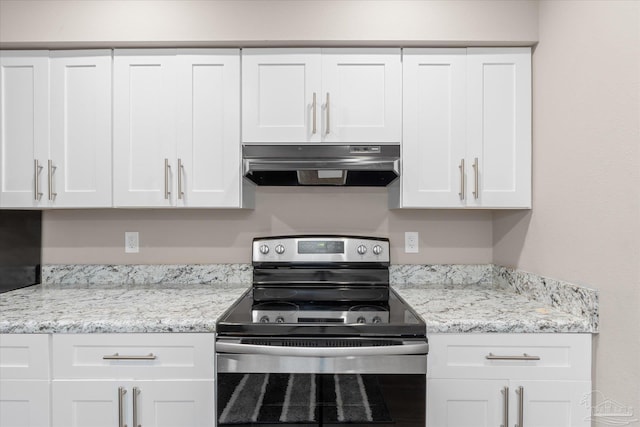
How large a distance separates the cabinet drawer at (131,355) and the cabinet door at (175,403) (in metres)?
0.03

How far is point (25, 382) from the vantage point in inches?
56.6

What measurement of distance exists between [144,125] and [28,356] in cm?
107

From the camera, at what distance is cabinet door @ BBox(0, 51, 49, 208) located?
189cm

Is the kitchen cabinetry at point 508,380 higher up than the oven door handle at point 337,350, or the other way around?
the oven door handle at point 337,350

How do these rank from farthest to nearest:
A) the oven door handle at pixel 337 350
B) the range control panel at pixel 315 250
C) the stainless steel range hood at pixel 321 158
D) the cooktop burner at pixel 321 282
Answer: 1. the range control panel at pixel 315 250
2. the stainless steel range hood at pixel 321 158
3. the cooktop burner at pixel 321 282
4. the oven door handle at pixel 337 350

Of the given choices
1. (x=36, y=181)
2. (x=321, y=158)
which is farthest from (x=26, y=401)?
(x=321, y=158)

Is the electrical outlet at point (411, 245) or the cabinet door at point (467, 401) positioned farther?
the electrical outlet at point (411, 245)

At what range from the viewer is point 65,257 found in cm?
222

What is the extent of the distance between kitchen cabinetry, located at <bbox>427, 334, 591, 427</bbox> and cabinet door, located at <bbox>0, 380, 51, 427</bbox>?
138 cm

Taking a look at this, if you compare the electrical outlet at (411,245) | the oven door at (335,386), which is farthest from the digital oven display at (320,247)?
the oven door at (335,386)

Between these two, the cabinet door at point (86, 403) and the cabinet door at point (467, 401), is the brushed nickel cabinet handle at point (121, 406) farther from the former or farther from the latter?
the cabinet door at point (467, 401)

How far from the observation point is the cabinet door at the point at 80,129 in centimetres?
190

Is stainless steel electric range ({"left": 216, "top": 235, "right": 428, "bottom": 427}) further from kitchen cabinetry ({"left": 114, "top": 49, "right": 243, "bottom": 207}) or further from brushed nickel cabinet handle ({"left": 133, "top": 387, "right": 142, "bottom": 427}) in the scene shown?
kitchen cabinetry ({"left": 114, "top": 49, "right": 243, "bottom": 207})

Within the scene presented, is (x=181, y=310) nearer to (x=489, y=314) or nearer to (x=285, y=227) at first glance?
(x=285, y=227)
